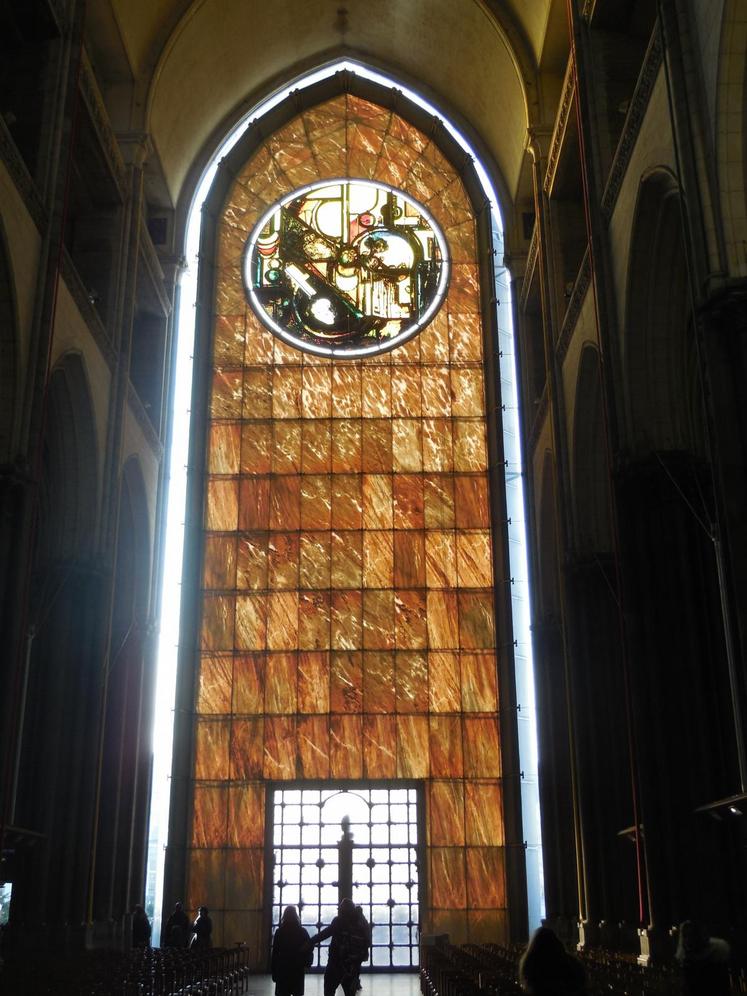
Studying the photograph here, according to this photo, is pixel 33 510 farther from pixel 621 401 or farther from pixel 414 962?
pixel 414 962

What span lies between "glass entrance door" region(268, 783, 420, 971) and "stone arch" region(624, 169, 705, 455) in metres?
9.11

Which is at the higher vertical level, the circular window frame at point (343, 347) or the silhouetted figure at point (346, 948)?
the circular window frame at point (343, 347)

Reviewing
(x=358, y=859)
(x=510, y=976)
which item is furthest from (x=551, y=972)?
(x=358, y=859)

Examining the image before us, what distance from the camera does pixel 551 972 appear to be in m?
Result: 3.95

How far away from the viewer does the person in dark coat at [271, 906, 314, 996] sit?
1084 cm

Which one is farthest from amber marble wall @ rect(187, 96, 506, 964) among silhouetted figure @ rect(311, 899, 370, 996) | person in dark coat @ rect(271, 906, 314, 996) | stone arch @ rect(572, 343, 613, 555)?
person in dark coat @ rect(271, 906, 314, 996)

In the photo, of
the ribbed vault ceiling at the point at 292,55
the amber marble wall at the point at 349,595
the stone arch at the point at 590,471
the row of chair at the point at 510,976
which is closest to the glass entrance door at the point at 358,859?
the amber marble wall at the point at 349,595

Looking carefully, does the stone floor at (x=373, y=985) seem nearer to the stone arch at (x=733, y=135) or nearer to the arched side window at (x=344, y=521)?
the arched side window at (x=344, y=521)

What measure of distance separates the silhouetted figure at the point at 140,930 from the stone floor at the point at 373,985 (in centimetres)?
177

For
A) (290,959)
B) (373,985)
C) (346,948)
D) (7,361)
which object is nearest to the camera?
(290,959)

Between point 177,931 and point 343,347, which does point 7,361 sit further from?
point 343,347

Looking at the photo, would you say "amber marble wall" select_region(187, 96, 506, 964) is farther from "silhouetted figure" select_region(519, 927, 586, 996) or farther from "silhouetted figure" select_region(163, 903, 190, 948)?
"silhouetted figure" select_region(519, 927, 586, 996)

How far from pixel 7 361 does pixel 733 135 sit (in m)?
8.59

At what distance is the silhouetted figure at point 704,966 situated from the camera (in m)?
5.79
